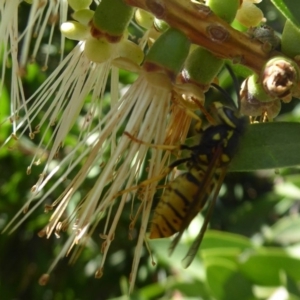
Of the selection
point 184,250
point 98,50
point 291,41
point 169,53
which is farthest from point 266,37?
point 184,250

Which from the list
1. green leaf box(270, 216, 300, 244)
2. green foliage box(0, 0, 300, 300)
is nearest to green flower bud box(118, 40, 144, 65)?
green foliage box(0, 0, 300, 300)

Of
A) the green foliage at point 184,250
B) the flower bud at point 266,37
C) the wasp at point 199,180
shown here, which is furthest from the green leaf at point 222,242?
the flower bud at point 266,37

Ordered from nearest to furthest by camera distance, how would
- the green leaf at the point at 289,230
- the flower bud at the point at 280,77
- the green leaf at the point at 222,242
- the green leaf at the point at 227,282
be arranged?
the flower bud at the point at 280,77 < the green leaf at the point at 227,282 < the green leaf at the point at 222,242 < the green leaf at the point at 289,230

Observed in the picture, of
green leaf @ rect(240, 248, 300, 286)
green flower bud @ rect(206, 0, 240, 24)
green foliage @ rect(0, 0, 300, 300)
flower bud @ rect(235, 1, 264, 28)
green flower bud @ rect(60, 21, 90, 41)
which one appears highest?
green flower bud @ rect(206, 0, 240, 24)

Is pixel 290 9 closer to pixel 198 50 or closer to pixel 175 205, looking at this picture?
pixel 198 50

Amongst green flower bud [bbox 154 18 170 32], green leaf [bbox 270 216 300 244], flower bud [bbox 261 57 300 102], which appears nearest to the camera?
flower bud [bbox 261 57 300 102]

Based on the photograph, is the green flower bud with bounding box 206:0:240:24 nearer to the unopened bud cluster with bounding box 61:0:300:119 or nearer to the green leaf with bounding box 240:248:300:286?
the unopened bud cluster with bounding box 61:0:300:119

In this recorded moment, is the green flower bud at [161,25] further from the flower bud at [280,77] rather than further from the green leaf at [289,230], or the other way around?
the green leaf at [289,230]
